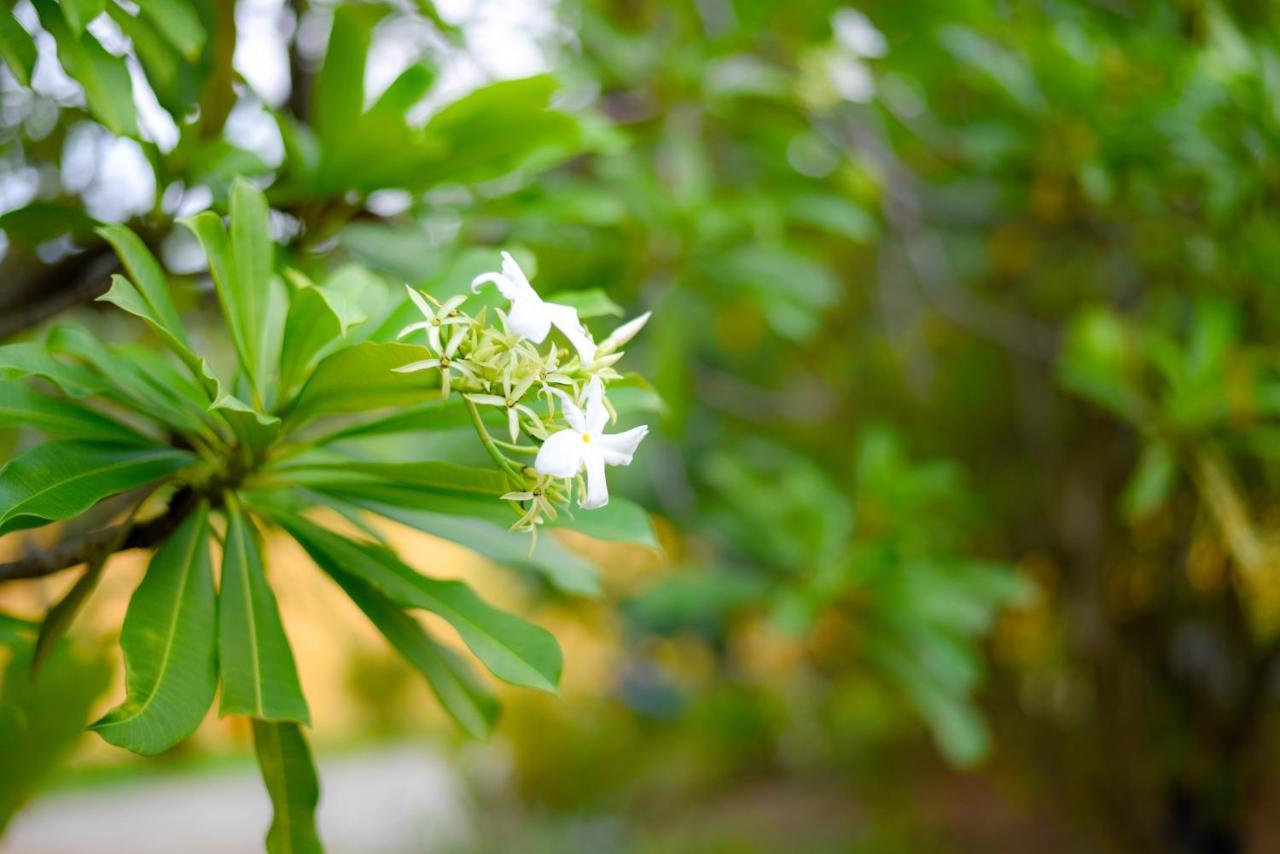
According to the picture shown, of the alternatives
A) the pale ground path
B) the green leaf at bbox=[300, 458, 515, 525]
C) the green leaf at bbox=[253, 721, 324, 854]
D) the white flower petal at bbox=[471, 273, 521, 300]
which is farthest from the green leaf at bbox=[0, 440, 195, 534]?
the pale ground path

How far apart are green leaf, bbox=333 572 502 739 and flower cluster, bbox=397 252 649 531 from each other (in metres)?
0.24

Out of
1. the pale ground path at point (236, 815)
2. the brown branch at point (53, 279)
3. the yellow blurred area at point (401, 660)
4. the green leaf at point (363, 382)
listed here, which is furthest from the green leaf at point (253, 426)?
the pale ground path at point (236, 815)

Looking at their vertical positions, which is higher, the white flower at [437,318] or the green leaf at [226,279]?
the green leaf at [226,279]

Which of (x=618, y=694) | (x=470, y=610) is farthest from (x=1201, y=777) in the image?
(x=618, y=694)

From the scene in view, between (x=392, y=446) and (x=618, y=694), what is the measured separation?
5224 millimetres

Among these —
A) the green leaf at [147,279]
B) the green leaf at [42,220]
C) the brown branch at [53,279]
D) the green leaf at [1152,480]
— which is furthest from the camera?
the green leaf at [1152,480]

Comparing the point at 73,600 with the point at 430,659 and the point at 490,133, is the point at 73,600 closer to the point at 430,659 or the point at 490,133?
the point at 430,659

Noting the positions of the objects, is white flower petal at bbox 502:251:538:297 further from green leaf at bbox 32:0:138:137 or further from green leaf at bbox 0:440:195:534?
green leaf at bbox 32:0:138:137

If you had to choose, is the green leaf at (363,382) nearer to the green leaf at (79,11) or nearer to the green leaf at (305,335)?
→ the green leaf at (305,335)

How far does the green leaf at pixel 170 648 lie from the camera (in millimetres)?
703

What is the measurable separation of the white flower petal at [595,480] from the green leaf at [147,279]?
1.08 ft

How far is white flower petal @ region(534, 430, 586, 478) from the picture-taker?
26.2 inches

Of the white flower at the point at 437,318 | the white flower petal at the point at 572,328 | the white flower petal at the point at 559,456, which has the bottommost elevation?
the white flower petal at the point at 559,456

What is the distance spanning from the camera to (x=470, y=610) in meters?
0.86
